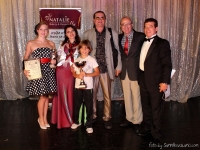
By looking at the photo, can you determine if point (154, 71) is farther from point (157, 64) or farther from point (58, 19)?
point (58, 19)

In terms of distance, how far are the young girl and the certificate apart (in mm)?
492

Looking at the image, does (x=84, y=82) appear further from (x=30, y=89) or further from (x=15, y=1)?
(x=15, y=1)

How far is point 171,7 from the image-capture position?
5.29 metres

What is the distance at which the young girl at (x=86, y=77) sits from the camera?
3490 millimetres

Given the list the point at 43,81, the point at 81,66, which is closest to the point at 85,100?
the point at 81,66

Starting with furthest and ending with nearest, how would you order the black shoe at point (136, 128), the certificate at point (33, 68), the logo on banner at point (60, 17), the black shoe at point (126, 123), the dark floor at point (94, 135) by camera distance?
the logo on banner at point (60, 17)
the black shoe at point (126, 123)
the black shoe at point (136, 128)
the certificate at point (33, 68)
the dark floor at point (94, 135)

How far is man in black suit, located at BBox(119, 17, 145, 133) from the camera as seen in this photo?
11.6 feet

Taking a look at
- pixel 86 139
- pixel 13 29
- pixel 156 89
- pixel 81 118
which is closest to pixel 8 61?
pixel 13 29

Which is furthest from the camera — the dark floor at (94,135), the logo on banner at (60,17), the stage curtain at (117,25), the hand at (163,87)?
the stage curtain at (117,25)

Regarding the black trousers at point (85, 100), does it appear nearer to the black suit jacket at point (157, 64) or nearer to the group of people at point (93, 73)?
the group of people at point (93, 73)

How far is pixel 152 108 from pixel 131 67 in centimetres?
67

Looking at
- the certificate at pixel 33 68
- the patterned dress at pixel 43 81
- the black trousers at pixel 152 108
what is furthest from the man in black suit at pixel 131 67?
the certificate at pixel 33 68

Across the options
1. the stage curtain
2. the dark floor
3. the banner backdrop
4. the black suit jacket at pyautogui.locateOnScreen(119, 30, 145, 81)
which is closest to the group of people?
the black suit jacket at pyautogui.locateOnScreen(119, 30, 145, 81)

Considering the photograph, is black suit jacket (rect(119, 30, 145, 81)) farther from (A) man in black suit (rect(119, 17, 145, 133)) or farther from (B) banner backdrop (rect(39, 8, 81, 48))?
(B) banner backdrop (rect(39, 8, 81, 48))
